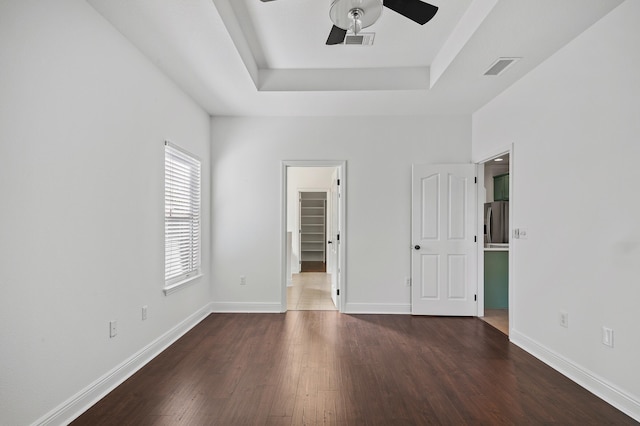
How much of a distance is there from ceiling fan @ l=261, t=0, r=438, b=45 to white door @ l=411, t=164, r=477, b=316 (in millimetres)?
2621

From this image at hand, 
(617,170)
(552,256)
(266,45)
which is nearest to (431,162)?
(552,256)

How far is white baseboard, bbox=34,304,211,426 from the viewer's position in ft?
6.48

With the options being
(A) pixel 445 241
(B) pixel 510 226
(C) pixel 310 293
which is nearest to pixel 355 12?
(B) pixel 510 226

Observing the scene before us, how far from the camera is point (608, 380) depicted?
2328 mm

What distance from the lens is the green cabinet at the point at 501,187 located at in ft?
22.9

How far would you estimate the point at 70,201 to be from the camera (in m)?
2.07

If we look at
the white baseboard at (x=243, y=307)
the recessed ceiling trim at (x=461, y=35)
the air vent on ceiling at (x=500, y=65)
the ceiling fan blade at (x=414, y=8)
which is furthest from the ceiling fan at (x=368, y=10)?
the white baseboard at (x=243, y=307)

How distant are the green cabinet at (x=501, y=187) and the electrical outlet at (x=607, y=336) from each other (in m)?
5.08

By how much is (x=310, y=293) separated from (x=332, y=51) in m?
3.83

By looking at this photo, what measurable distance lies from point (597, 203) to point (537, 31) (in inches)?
54.8

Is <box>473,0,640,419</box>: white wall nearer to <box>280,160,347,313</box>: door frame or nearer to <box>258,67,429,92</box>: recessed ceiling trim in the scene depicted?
<box>258,67,429,92</box>: recessed ceiling trim

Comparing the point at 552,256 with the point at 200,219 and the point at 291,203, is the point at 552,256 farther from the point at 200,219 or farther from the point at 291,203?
the point at 291,203

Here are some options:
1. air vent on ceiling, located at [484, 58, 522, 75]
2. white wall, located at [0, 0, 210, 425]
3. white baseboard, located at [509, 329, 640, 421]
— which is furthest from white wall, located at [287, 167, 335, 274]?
white baseboard, located at [509, 329, 640, 421]

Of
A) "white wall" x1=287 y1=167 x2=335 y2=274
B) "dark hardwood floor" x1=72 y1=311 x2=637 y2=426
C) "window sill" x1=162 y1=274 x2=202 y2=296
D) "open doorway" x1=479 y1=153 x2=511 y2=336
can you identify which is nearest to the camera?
"dark hardwood floor" x1=72 y1=311 x2=637 y2=426
